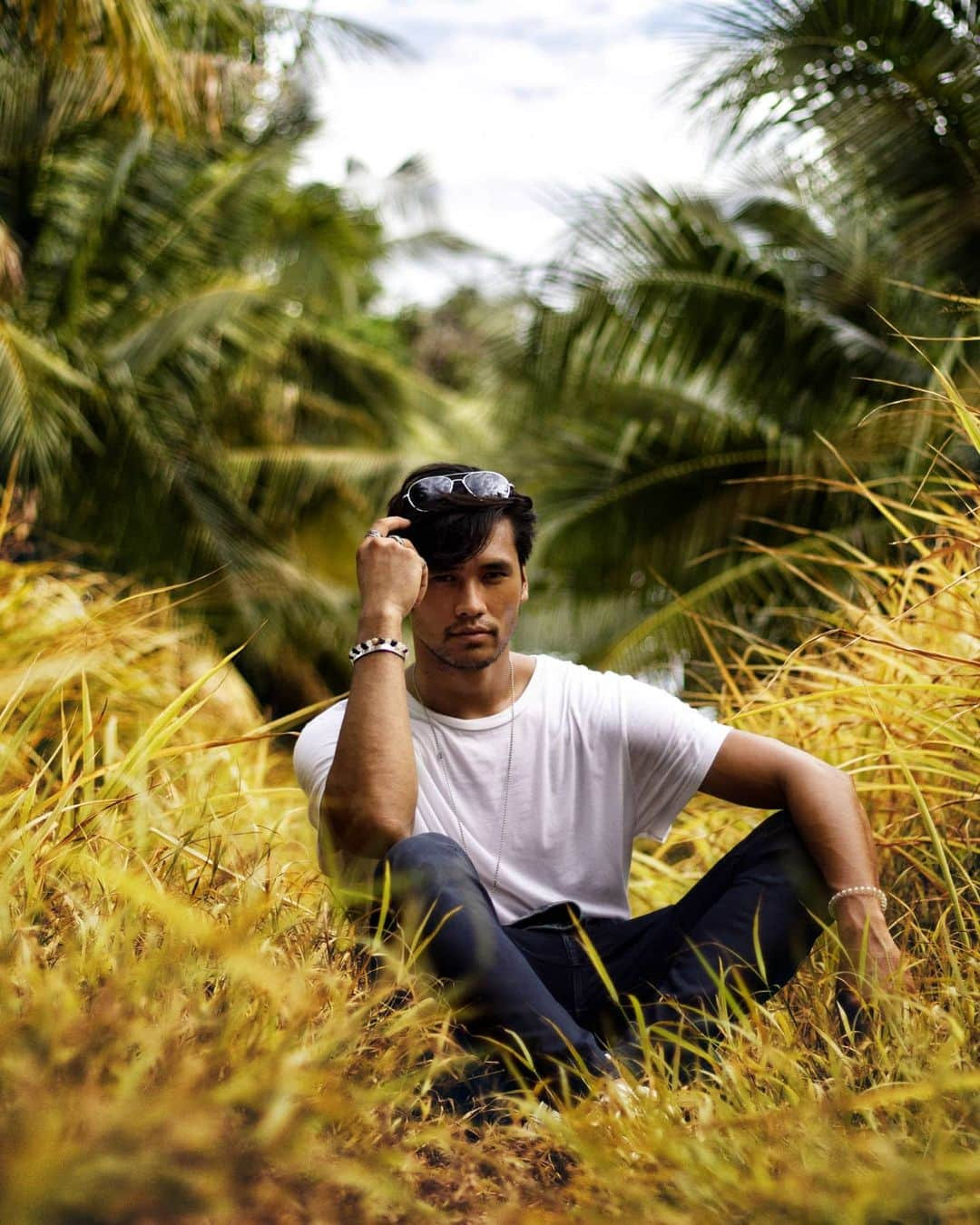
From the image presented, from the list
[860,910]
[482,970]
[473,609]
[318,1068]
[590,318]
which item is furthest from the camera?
[590,318]

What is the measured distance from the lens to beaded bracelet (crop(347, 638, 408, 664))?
270 cm

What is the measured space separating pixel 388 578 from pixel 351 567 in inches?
441

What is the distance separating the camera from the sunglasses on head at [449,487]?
304 centimetres

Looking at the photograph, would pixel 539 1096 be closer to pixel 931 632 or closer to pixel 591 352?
pixel 931 632

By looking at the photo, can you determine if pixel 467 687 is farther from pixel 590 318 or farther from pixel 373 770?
pixel 590 318

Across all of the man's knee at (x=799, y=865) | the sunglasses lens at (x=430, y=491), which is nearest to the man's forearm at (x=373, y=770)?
the sunglasses lens at (x=430, y=491)

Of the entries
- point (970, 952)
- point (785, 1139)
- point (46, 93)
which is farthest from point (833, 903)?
point (46, 93)

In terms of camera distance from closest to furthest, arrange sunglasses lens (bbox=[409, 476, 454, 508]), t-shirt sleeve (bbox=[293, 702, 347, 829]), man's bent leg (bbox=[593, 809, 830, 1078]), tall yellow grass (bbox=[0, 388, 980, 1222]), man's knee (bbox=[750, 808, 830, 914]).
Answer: tall yellow grass (bbox=[0, 388, 980, 1222]), man's bent leg (bbox=[593, 809, 830, 1078]), man's knee (bbox=[750, 808, 830, 914]), t-shirt sleeve (bbox=[293, 702, 347, 829]), sunglasses lens (bbox=[409, 476, 454, 508])

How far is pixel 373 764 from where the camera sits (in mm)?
2580

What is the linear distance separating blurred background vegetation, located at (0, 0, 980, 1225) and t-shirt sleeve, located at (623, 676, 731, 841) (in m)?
0.30

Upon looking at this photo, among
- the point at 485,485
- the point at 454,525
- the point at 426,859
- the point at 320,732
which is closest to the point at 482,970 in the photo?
the point at 426,859

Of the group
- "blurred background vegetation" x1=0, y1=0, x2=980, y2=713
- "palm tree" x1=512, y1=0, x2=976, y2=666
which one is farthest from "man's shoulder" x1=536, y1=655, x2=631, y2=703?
"palm tree" x1=512, y1=0, x2=976, y2=666

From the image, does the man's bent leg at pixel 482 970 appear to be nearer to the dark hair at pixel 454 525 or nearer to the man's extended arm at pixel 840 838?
the man's extended arm at pixel 840 838

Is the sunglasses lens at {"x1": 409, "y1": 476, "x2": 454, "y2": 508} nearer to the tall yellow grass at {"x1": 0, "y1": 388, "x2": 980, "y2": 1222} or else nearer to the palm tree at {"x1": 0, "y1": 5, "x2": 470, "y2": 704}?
the tall yellow grass at {"x1": 0, "y1": 388, "x2": 980, "y2": 1222}
